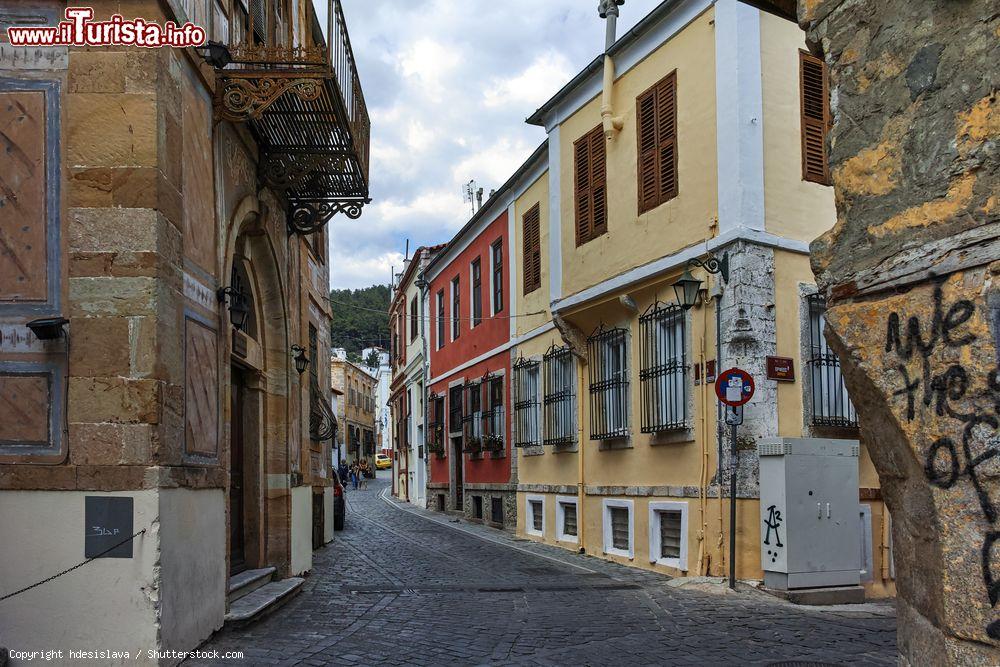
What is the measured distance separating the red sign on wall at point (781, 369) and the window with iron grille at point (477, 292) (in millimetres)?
12633

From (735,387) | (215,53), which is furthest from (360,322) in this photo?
(215,53)

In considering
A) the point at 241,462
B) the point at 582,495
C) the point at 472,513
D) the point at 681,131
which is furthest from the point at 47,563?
the point at 472,513

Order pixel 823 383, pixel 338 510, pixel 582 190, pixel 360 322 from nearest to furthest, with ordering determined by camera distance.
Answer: pixel 823 383 → pixel 582 190 → pixel 338 510 → pixel 360 322

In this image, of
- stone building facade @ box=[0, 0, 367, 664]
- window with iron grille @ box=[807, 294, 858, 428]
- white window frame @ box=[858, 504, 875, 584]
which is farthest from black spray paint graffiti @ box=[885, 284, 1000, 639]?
window with iron grille @ box=[807, 294, 858, 428]

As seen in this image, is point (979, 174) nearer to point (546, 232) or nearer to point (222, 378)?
point (222, 378)

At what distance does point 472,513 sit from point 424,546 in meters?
6.94

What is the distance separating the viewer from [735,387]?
11.0m

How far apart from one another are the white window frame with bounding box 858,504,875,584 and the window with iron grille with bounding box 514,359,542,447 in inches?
309

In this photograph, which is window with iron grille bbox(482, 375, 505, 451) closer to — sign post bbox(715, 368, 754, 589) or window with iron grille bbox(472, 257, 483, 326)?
window with iron grille bbox(472, 257, 483, 326)

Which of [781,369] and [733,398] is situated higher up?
[781,369]

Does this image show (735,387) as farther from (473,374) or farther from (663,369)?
(473,374)

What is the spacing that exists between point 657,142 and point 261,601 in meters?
8.45

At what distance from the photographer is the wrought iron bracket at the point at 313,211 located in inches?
461

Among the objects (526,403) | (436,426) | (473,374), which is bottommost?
(436,426)
